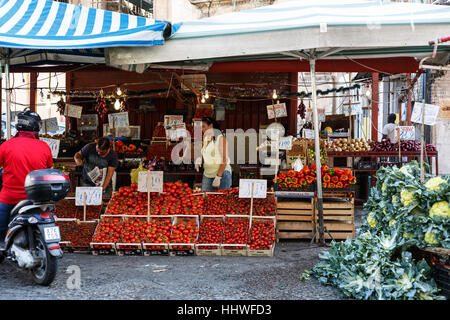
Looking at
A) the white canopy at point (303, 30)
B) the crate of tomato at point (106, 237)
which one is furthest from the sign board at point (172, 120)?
the white canopy at point (303, 30)

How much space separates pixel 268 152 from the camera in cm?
1185

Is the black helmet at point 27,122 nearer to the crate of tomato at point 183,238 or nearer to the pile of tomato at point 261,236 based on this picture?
the crate of tomato at point 183,238

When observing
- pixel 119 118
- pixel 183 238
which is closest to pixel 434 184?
pixel 183 238

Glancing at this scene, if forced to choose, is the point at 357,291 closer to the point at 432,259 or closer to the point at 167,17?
the point at 432,259

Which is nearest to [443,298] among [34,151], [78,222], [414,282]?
[414,282]

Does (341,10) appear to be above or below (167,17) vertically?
below

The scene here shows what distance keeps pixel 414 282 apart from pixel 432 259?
1.25 ft

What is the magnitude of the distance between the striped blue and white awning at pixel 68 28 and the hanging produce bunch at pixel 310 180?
9.78 feet

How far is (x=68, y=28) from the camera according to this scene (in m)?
5.96

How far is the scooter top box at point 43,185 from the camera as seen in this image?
4.66 metres

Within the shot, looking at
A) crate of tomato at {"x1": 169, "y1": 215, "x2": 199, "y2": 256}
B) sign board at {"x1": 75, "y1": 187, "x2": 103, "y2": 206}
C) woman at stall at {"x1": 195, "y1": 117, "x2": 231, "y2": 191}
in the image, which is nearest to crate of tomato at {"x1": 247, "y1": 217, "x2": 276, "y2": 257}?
A: crate of tomato at {"x1": 169, "y1": 215, "x2": 199, "y2": 256}

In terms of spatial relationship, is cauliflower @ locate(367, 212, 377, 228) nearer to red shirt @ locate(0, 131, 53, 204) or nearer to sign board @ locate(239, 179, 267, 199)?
sign board @ locate(239, 179, 267, 199)

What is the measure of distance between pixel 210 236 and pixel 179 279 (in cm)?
132

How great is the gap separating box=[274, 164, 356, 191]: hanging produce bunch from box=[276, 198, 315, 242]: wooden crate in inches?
10.1
